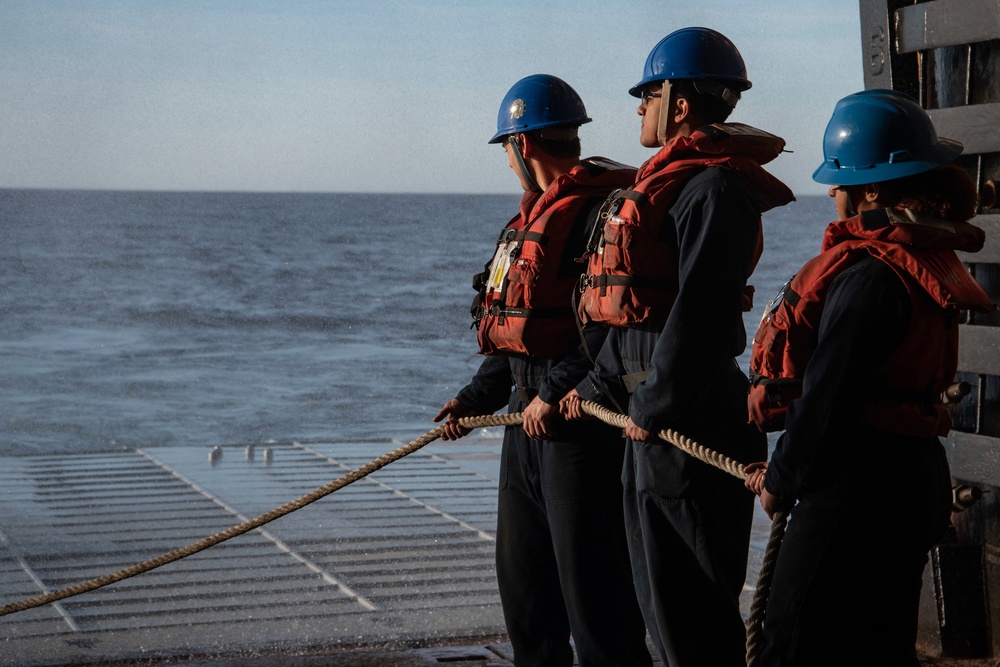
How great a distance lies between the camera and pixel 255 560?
6.57 metres

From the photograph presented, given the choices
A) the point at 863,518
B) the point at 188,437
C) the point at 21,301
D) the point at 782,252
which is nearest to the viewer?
the point at 863,518

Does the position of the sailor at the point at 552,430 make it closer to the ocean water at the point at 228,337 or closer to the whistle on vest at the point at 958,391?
the whistle on vest at the point at 958,391

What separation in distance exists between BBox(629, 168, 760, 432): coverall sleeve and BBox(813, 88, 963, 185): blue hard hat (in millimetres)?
372

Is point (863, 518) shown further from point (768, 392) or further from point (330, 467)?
point (330, 467)

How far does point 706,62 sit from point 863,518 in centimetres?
134

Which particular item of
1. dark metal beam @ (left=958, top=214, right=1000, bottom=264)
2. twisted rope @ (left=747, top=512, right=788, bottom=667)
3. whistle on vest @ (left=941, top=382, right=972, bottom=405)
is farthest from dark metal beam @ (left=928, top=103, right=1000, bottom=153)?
twisted rope @ (left=747, top=512, right=788, bottom=667)

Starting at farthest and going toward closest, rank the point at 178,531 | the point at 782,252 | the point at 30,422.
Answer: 1. the point at 782,252
2. the point at 30,422
3. the point at 178,531

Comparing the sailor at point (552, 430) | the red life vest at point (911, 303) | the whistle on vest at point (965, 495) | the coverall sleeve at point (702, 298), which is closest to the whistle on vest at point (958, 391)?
the whistle on vest at point (965, 495)

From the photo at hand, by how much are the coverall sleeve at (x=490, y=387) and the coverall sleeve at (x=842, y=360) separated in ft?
5.53

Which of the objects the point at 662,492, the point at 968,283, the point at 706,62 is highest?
the point at 706,62

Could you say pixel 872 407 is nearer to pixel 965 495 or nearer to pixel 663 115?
pixel 663 115

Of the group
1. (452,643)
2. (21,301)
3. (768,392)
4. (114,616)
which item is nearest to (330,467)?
(114,616)

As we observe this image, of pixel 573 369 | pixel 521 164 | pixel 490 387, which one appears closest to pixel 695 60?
pixel 521 164

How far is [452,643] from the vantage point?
4.73 metres
